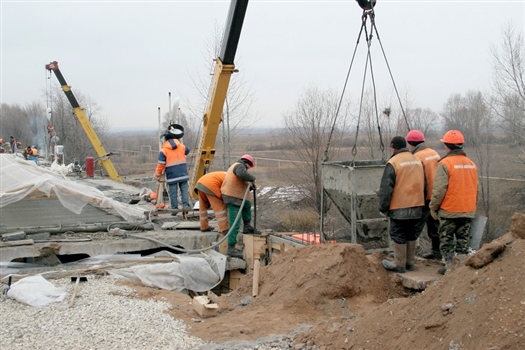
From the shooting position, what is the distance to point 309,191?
23.6 metres

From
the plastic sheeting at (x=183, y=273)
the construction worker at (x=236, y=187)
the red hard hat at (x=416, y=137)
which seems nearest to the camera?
the red hard hat at (x=416, y=137)

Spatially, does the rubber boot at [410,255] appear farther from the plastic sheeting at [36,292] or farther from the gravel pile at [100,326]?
the plastic sheeting at [36,292]

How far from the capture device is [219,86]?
1179 cm

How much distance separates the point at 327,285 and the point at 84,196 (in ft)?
20.2

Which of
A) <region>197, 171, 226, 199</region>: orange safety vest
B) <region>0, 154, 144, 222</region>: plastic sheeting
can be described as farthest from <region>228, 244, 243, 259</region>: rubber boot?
<region>0, 154, 144, 222</region>: plastic sheeting

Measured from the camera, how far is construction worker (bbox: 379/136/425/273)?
665cm

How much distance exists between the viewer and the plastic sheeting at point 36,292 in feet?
23.5

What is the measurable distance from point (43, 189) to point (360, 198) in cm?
622

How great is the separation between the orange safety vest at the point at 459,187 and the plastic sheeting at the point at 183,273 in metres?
4.58

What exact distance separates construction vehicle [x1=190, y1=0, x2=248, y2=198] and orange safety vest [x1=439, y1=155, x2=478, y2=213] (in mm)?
5630

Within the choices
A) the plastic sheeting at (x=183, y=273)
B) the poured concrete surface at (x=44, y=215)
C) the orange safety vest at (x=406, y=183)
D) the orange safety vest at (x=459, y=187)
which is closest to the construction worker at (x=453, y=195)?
the orange safety vest at (x=459, y=187)

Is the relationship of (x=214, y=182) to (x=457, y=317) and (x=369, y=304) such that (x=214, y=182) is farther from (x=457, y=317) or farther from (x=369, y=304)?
(x=457, y=317)

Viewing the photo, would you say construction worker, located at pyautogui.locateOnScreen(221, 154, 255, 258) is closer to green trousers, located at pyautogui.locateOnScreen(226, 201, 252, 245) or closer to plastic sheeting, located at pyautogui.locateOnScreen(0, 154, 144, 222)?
green trousers, located at pyautogui.locateOnScreen(226, 201, 252, 245)

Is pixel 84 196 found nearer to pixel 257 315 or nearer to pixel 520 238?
pixel 257 315
